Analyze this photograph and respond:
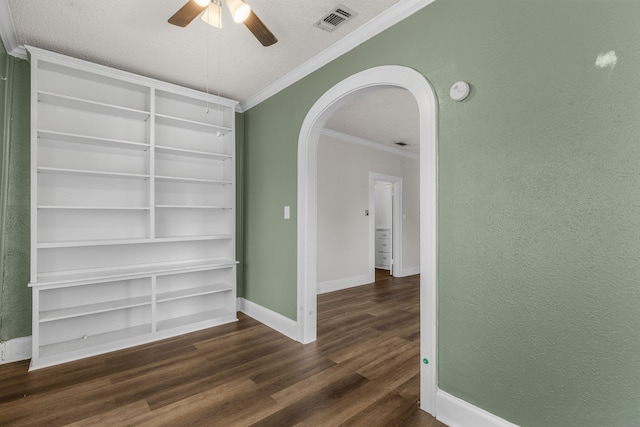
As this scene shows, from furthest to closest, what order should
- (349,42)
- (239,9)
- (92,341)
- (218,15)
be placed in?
(92,341) < (349,42) < (218,15) < (239,9)

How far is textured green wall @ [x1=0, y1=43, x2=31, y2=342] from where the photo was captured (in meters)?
2.55

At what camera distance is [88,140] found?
2.80 m

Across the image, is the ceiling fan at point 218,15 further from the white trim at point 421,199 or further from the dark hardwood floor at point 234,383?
the dark hardwood floor at point 234,383

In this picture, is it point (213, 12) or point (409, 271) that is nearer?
point (213, 12)

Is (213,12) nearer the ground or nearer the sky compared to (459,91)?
nearer the sky

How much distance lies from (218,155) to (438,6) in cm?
258

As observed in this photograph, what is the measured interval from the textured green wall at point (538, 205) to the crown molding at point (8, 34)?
279 cm

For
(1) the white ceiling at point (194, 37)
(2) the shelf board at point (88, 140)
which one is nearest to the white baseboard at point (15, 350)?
(2) the shelf board at point (88, 140)

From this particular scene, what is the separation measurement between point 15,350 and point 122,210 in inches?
56.7

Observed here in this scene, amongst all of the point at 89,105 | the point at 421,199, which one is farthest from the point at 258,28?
the point at 89,105

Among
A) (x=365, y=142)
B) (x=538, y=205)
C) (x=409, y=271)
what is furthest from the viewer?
(x=409, y=271)

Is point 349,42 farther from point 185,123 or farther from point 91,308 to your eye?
point 91,308

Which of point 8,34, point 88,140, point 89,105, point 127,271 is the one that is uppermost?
point 8,34

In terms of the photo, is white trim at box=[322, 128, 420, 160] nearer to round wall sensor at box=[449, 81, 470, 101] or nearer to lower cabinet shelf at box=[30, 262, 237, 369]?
lower cabinet shelf at box=[30, 262, 237, 369]
